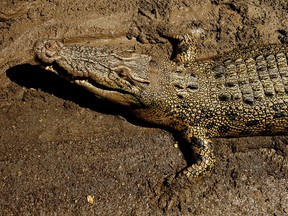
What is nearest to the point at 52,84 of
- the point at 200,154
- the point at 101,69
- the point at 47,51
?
the point at 47,51

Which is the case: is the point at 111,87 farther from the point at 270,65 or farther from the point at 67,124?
the point at 270,65

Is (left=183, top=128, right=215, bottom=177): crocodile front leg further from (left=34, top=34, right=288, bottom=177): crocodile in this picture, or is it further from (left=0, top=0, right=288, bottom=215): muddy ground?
(left=0, top=0, right=288, bottom=215): muddy ground

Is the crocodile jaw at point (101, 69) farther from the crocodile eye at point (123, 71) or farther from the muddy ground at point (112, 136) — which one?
the muddy ground at point (112, 136)

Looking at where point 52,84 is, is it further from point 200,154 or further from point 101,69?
point 200,154

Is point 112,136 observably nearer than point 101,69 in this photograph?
No

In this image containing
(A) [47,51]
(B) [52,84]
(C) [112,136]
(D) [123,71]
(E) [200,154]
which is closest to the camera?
(D) [123,71]

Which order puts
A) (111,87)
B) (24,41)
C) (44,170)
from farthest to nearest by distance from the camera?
(24,41) → (44,170) → (111,87)

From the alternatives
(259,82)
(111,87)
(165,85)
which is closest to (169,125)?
(165,85)
